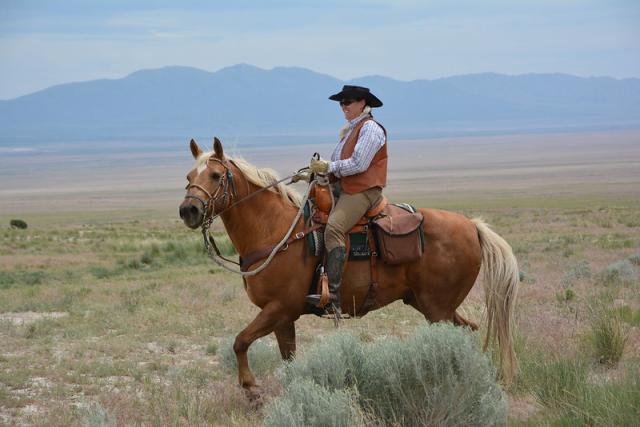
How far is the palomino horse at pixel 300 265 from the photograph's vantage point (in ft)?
23.7

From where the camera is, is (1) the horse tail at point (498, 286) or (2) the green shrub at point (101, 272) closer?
(1) the horse tail at point (498, 286)

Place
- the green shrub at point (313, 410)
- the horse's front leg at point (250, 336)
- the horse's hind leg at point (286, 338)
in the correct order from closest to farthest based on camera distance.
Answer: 1. the green shrub at point (313, 410)
2. the horse's front leg at point (250, 336)
3. the horse's hind leg at point (286, 338)

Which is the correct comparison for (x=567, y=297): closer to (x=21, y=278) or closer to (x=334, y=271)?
(x=334, y=271)

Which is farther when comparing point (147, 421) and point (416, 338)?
point (147, 421)

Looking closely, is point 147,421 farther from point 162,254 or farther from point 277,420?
point 162,254

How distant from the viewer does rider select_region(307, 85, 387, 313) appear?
7.30 meters

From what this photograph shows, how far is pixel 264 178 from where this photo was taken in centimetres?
782

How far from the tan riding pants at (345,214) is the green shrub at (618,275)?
7132 mm

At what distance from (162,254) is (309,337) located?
14439 mm

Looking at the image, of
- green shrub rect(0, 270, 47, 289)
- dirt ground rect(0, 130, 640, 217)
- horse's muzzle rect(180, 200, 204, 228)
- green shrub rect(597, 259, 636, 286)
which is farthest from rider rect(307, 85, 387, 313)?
dirt ground rect(0, 130, 640, 217)

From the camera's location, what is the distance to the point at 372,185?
752 centimetres

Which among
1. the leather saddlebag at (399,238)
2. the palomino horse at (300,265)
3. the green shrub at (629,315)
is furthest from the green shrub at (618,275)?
the leather saddlebag at (399,238)

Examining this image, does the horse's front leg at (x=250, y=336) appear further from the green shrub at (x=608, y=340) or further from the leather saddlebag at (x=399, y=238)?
the green shrub at (x=608, y=340)

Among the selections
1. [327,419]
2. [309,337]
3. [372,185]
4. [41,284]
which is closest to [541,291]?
[309,337]
